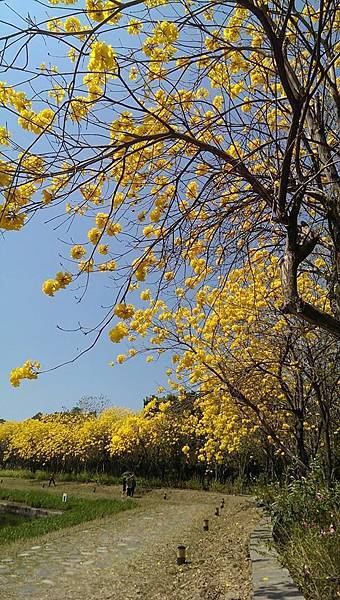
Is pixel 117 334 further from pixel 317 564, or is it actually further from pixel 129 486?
pixel 129 486

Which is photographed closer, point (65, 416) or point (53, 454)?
point (53, 454)

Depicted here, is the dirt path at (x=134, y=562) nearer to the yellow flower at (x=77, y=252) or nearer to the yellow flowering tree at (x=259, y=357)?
the yellow flowering tree at (x=259, y=357)

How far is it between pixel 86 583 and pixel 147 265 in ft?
14.5

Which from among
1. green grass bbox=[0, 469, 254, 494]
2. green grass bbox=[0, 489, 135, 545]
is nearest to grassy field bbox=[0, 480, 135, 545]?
green grass bbox=[0, 489, 135, 545]

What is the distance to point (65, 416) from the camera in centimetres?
3030

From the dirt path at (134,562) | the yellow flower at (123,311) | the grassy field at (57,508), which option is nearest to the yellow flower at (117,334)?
the yellow flower at (123,311)

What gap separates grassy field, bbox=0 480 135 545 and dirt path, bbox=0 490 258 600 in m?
0.56

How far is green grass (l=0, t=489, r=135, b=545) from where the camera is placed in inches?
383

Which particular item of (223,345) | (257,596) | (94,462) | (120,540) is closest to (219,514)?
(120,540)

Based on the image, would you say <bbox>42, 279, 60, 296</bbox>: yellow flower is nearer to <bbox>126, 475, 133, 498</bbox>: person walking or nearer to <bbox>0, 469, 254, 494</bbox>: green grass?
<bbox>0, 469, 254, 494</bbox>: green grass

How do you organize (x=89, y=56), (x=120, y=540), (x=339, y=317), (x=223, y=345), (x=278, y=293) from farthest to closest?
(x=120, y=540)
(x=223, y=345)
(x=278, y=293)
(x=339, y=317)
(x=89, y=56)

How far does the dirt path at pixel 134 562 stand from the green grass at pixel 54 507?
55 cm

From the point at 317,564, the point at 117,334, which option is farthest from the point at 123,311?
the point at 317,564

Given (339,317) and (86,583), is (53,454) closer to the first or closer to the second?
(86,583)
